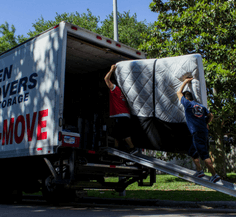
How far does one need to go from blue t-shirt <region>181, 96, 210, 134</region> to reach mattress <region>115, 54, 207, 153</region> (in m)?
0.27

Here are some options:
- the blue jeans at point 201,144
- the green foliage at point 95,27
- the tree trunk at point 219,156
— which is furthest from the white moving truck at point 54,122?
the green foliage at point 95,27

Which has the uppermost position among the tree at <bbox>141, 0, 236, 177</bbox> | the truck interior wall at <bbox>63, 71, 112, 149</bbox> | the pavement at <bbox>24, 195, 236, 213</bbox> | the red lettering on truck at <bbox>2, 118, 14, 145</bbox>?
the tree at <bbox>141, 0, 236, 177</bbox>

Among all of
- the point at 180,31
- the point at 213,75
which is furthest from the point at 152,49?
the point at 213,75

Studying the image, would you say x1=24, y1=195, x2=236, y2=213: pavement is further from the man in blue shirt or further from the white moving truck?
the man in blue shirt

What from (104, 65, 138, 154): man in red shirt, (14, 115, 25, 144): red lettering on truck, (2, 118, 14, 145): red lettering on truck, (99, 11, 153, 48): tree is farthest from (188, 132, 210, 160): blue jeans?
(99, 11, 153, 48): tree

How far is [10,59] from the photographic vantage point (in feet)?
23.8

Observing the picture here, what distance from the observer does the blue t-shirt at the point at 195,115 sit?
549 centimetres

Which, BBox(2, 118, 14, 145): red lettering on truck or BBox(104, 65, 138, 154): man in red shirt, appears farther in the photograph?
BBox(2, 118, 14, 145): red lettering on truck

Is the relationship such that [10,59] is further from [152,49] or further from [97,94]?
[152,49]

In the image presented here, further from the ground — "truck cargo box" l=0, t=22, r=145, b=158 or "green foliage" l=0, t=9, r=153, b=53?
"green foliage" l=0, t=9, r=153, b=53

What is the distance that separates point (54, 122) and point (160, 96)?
229cm

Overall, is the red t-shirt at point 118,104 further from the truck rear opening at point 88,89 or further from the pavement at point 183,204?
the pavement at point 183,204

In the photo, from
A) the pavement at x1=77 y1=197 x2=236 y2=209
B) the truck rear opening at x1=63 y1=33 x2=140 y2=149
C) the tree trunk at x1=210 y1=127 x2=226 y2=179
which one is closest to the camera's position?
the pavement at x1=77 y1=197 x2=236 y2=209

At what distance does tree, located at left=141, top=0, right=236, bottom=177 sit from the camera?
39.9 feet
